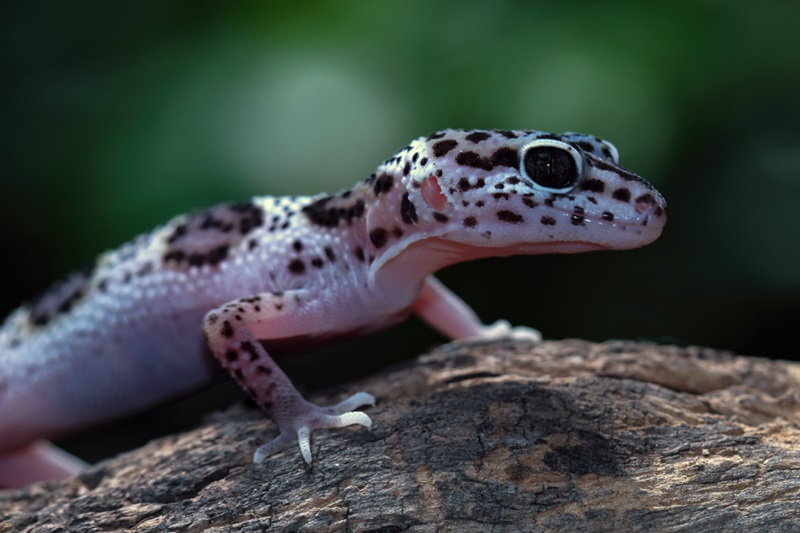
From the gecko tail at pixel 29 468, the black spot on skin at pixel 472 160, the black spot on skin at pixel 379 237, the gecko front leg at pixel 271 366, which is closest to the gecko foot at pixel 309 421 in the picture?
the gecko front leg at pixel 271 366

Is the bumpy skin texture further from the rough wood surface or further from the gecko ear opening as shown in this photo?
the rough wood surface

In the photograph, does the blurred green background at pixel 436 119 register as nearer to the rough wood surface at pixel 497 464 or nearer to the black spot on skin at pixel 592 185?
the rough wood surface at pixel 497 464

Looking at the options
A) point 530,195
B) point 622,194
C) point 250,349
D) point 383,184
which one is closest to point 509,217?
point 530,195

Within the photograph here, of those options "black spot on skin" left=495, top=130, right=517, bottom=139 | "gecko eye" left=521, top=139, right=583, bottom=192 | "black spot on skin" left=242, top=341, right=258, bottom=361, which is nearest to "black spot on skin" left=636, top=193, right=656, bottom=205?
"gecko eye" left=521, top=139, right=583, bottom=192

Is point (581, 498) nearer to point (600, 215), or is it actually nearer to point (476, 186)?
point (600, 215)

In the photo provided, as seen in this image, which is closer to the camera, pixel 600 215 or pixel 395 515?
pixel 395 515

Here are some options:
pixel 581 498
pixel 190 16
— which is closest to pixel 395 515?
pixel 581 498
